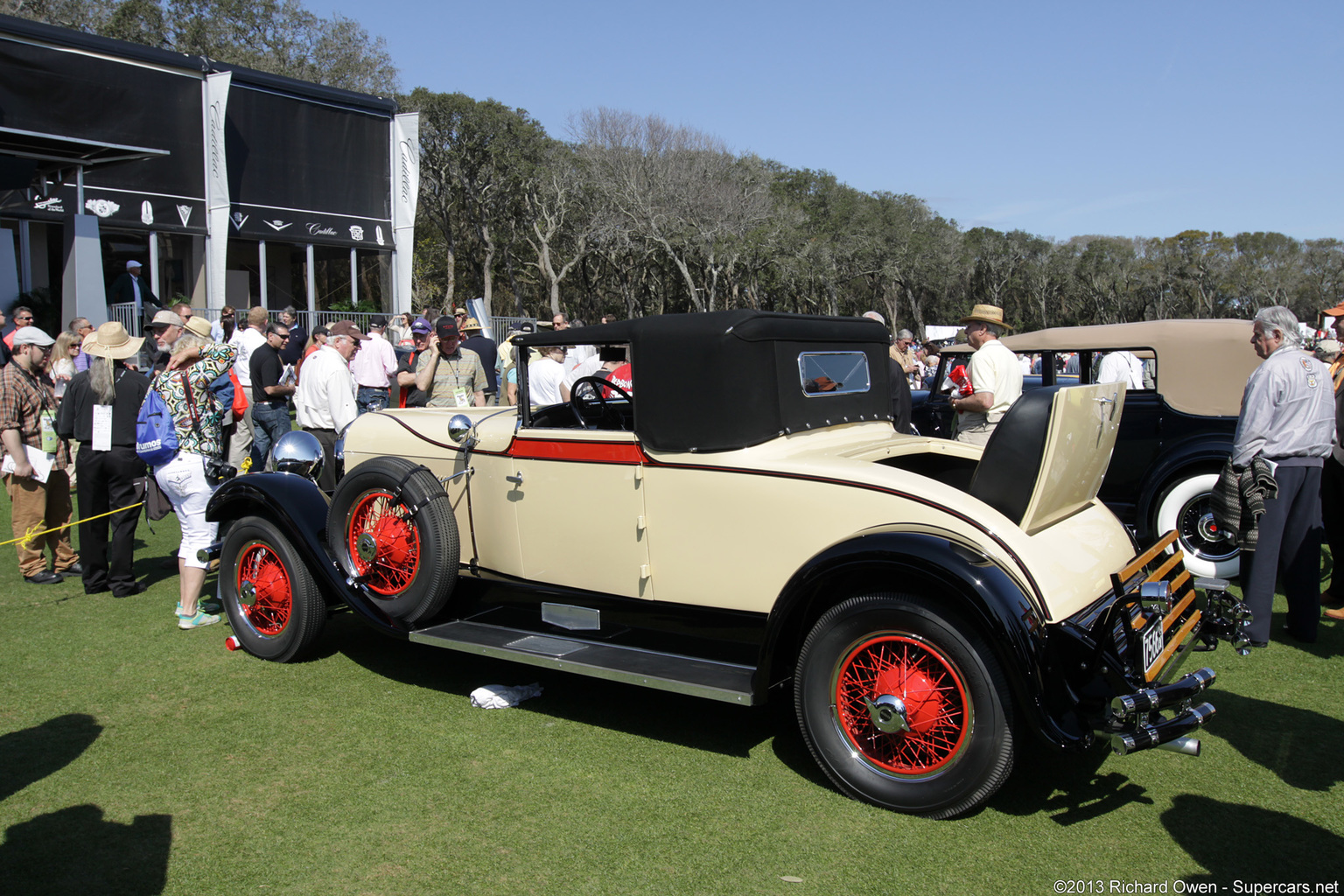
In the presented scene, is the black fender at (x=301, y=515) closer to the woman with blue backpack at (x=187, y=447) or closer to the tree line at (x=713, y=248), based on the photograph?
the woman with blue backpack at (x=187, y=447)

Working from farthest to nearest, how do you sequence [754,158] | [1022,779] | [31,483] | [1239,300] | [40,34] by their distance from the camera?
[1239,300], [754,158], [40,34], [31,483], [1022,779]

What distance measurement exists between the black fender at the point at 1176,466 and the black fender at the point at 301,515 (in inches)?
212

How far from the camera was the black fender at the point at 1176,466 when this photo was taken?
6.57 metres

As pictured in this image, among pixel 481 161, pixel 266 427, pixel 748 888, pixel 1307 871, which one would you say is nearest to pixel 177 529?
pixel 266 427

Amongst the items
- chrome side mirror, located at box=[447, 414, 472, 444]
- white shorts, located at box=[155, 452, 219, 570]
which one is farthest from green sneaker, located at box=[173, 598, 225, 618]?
chrome side mirror, located at box=[447, 414, 472, 444]

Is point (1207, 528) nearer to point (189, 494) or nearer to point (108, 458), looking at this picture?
point (189, 494)

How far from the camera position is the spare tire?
14.1 feet

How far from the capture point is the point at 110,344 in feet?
20.5

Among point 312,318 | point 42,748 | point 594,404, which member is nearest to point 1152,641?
point 594,404

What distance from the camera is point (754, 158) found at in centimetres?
4953

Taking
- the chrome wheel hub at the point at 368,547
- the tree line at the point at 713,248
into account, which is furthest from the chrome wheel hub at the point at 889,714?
the tree line at the point at 713,248

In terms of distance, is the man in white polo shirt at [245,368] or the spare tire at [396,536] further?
the man in white polo shirt at [245,368]

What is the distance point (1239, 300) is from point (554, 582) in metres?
77.7

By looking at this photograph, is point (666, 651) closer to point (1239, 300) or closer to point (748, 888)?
point (748, 888)
